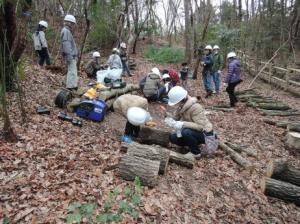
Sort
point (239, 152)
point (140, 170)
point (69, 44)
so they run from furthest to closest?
point (69, 44) → point (239, 152) → point (140, 170)

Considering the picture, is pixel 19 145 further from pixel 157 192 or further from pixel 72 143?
pixel 157 192

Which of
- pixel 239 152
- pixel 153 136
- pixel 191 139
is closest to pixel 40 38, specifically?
pixel 153 136

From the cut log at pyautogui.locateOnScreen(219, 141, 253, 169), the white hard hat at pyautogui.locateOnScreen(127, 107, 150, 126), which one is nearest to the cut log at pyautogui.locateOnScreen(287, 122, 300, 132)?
the cut log at pyautogui.locateOnScreen(219, 141, 253, 169)

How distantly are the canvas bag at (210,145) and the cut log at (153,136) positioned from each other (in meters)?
0.81

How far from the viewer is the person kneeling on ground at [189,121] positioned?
6.39 metres

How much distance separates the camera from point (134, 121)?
668cm

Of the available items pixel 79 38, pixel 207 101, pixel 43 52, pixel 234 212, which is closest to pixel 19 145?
pixel 234 212

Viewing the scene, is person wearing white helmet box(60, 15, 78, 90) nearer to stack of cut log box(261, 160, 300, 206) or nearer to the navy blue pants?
the navy blue pants

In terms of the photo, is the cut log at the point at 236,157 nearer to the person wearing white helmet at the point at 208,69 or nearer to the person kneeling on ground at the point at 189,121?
the person kneeling on ground at the point at 189,121

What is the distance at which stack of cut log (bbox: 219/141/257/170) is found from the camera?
6.77 meters

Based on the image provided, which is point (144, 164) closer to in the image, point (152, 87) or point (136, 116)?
point (136, 116)

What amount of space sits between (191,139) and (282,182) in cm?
186

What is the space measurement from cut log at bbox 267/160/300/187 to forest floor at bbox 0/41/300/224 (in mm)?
379

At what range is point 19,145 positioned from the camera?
18.1 ft
